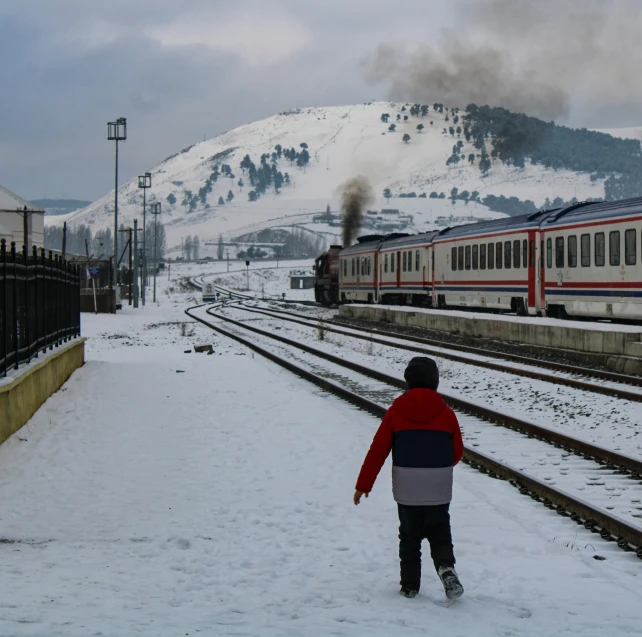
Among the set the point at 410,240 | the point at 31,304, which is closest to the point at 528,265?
the point at 410,240

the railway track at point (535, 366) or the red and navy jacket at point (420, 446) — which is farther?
the railway track at point (535, 366)

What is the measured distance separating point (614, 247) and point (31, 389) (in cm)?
1518

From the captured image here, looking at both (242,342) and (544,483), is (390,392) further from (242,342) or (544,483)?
(242,342)

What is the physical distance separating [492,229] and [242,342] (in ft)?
30.0

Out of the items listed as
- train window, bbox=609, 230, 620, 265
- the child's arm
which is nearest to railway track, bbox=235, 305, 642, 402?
train window, bbox=609, 230, 620, 265

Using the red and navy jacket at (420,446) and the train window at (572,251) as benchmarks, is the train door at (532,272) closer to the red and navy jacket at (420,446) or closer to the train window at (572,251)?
the train window at (572,251)

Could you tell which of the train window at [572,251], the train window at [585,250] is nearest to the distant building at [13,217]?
the train window at [572,251]

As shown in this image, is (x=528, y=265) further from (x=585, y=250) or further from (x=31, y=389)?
(x=31, y=389)

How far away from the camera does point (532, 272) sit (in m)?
28.9

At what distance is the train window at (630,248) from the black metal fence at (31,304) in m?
12.4

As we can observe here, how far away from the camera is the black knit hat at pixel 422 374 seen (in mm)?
5723

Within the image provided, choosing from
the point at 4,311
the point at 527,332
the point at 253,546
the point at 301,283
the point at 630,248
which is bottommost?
the point at 253,546

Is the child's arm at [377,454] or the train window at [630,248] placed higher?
the train window at [630,248]

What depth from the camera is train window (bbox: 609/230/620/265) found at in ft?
77.0
